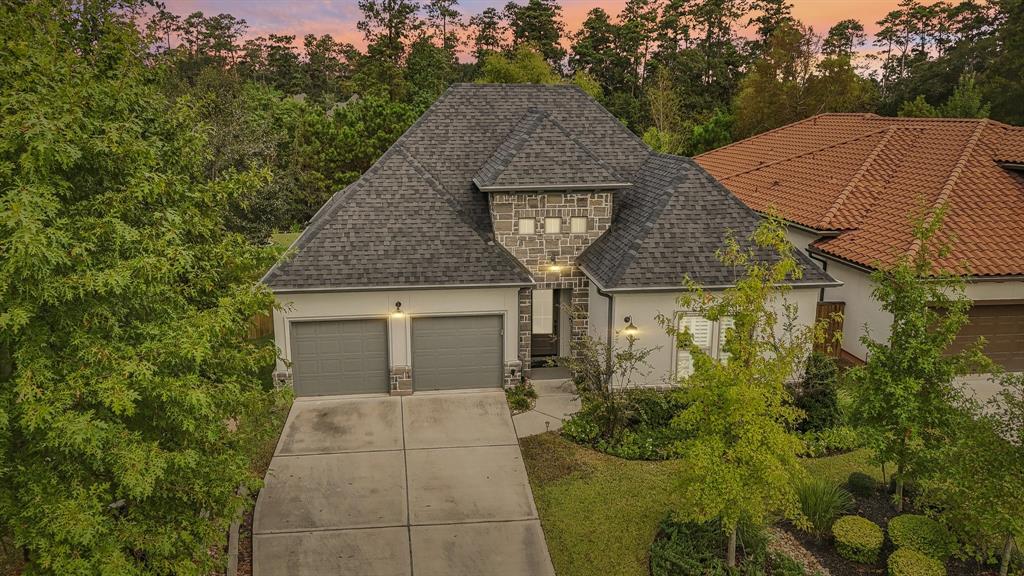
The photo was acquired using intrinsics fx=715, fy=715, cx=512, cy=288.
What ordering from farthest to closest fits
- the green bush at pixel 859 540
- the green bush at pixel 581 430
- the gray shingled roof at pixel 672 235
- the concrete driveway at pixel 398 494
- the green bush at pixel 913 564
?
the gray shingled roof at pixel 672 235, the green bush at pixel 581 430, the concrete driveway at pixel 398 494, the green bush at pixel 859 540, the green bush at pixel 913 564

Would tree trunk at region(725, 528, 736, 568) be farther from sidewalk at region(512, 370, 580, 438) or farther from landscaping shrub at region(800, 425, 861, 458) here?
sidewalk at region(512, 370, 580, 438)

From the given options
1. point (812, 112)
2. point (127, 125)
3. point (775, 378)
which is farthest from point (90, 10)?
point (812, 112)

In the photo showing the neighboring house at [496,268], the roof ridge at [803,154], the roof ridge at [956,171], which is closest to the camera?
the neighboring house at [496,268]

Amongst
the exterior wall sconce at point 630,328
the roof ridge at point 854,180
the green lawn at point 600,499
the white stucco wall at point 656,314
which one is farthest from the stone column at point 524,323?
the roof ridge at point 854,180

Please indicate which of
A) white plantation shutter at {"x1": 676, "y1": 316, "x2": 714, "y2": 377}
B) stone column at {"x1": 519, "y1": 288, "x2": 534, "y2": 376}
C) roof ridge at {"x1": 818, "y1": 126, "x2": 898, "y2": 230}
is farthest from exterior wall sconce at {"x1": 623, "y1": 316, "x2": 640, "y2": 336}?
roof ridge at {"x1": 818, "y1": 126, "x2": 898, "y2": 230}

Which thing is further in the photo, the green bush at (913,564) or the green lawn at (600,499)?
the green lawn at (600,499)

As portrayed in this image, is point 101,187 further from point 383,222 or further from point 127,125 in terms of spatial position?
point 383,222

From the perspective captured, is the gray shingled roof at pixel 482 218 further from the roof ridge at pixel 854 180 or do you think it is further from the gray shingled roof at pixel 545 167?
the roof ridge at pixel 854 180
